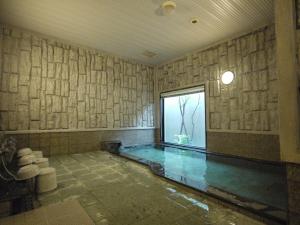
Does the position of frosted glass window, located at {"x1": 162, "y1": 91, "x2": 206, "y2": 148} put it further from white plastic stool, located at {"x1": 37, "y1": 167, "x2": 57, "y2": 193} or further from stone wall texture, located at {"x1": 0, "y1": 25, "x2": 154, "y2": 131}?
white plastic stool, located at {"x1": 37, "y1": 167, "x2": 57, "y2": 193}

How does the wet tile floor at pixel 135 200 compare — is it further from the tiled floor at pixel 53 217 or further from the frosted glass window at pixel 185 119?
the frosted glass window at pixel 185 119

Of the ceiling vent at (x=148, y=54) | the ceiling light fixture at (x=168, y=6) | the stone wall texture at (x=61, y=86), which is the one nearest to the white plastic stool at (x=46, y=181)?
the stone wall texture at (x=61, y=86)

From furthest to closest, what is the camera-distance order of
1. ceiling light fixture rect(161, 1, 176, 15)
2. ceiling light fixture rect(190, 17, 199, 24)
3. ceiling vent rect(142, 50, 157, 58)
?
ceiling vent rect(142, 50, 157, 58) < ceiling light fixture rect(190, 17, 199, 24) < ceiling light fixture rect(161, 1, 176, 15)

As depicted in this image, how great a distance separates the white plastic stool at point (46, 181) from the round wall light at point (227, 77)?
402 cm

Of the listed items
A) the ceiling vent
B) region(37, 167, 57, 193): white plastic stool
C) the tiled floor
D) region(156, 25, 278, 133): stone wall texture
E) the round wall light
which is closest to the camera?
the tiled floor

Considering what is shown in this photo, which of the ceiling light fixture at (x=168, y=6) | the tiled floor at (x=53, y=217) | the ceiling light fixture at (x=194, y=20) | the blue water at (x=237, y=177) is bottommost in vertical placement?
the blue water at (x=237, y=177)

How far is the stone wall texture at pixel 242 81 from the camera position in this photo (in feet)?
11.5

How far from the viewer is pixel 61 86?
4.26 meters

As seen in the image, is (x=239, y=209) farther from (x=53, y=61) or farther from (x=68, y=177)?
(x=53, y=61)

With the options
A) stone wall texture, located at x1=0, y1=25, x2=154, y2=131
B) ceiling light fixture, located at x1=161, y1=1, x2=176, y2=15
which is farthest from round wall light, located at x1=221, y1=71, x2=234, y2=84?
stone wall texture, located at x1=0, y1=25, x2=154, y2=131

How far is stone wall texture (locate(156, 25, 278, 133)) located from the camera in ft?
11.5

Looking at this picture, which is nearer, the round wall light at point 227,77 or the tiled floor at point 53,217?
the tiled floor at point 53,217

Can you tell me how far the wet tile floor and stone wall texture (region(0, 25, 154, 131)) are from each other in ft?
6.11

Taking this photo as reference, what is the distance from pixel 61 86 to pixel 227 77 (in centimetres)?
413
